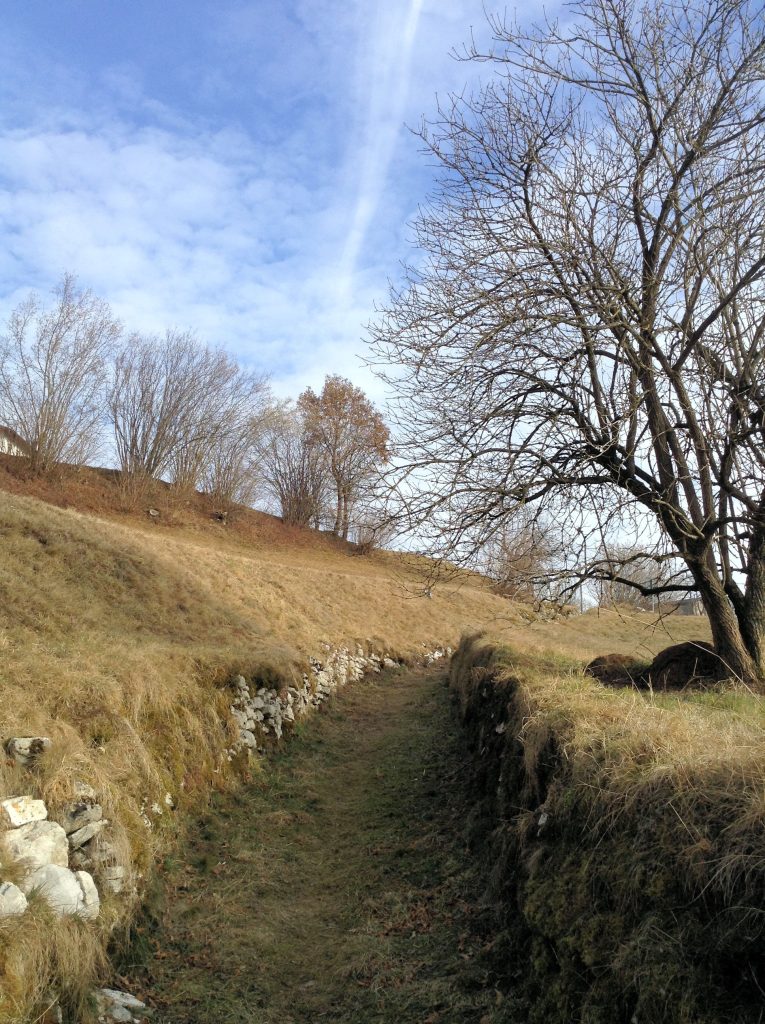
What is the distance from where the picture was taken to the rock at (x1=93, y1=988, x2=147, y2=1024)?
4152mm

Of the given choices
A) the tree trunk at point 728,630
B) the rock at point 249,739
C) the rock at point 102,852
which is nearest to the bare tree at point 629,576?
the tree trunk at point 728,630

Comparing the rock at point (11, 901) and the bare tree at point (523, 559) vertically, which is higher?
the bare tree at point (523, 559)

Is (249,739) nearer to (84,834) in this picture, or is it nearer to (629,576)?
(84,834)

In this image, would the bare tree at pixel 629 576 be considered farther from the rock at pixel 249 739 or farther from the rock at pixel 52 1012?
the rock at pixel 52 1012

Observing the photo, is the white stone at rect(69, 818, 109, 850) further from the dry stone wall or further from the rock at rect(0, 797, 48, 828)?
the rock at rect(0, 797, 48, 828)

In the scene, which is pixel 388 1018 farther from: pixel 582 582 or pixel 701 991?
pixel 582 582

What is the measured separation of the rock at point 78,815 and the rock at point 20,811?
167mm

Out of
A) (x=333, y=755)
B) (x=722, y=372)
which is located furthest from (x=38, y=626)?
(x=722, y=372)

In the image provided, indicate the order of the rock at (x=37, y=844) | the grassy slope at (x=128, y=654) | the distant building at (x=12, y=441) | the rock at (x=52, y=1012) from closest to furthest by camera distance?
1. the rock at (x=52, y=1012)
2. the rock at (x=37, y=844)
3. the grassy slope at (x=128, y=654)
4. the distant building at (x=12, y=441)

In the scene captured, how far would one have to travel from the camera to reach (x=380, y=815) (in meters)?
8.01

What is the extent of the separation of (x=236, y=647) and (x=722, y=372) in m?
8.13

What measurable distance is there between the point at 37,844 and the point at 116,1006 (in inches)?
43.5

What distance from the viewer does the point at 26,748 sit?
5367mm

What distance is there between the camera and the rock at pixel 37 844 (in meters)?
4.37
